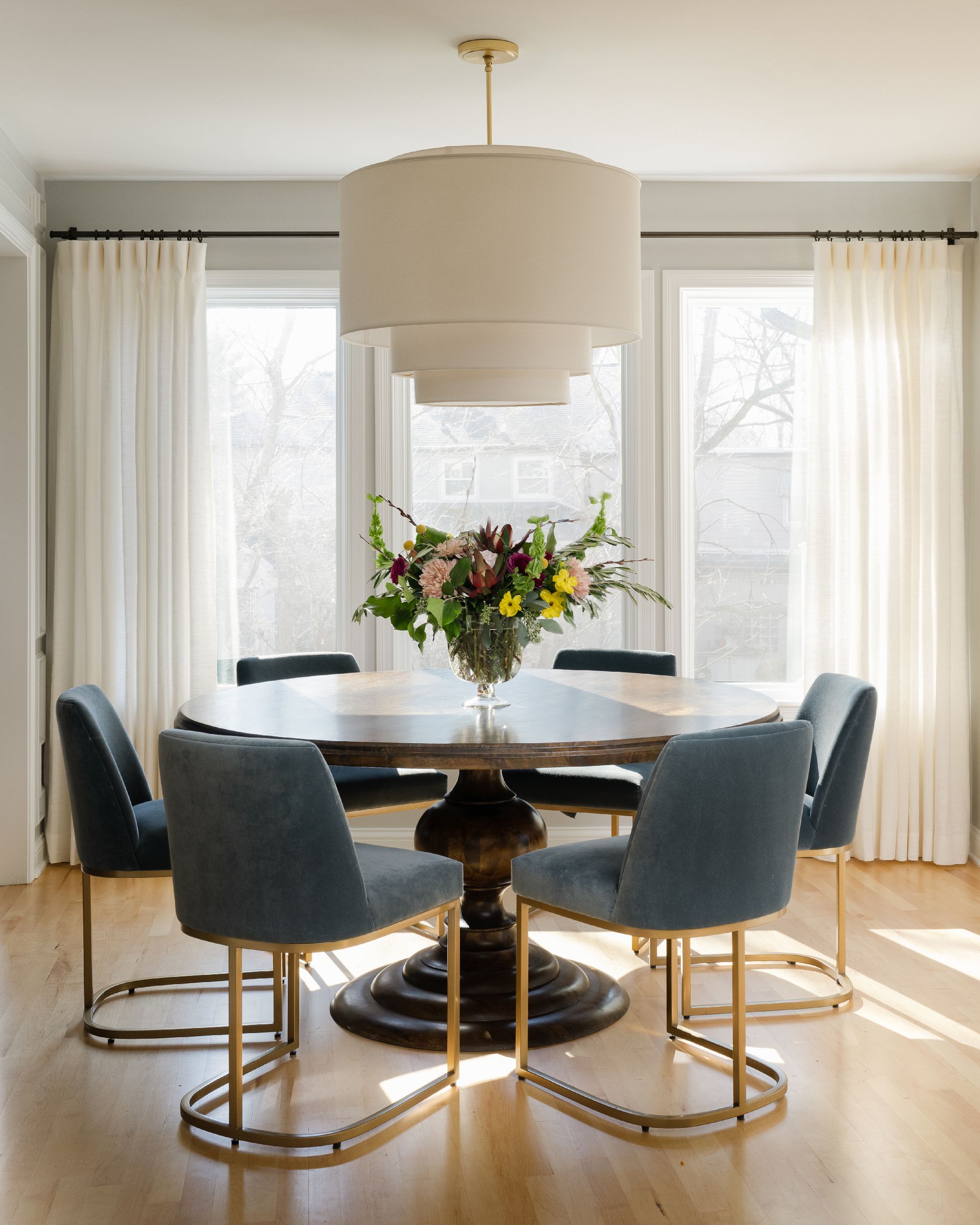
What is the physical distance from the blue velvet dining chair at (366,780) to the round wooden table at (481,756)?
0.93 feet

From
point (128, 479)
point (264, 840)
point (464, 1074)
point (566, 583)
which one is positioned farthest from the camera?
point (128, 479)

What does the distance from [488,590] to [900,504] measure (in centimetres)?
238

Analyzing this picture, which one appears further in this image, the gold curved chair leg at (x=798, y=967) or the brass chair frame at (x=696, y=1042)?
the gold curved chair leg at (x=798, y=967)

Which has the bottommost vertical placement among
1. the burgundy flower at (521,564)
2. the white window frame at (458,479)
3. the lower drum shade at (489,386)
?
the burgundy flower at (521,564)

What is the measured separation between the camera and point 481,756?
2.66 metres

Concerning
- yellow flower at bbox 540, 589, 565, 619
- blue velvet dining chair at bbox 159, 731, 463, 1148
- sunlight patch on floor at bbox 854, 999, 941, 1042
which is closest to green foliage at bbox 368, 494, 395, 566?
yellow flower at bbox 540, 589, 565, 619

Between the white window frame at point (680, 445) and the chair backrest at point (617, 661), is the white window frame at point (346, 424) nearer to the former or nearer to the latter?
the chair backrest at point (617, 661)

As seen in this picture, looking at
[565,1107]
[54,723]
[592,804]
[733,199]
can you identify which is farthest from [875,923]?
[54,723]

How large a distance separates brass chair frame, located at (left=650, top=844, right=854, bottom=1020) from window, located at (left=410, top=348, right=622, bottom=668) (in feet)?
5.70

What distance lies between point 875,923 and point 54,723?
10.5 ft

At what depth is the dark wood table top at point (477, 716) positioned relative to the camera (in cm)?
268

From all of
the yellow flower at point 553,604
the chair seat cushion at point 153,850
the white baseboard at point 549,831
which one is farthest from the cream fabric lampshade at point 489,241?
the white baseboard at point 549,831

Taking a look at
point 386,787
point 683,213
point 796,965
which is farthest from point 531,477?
point 796,965

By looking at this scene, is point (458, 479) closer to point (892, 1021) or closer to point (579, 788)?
point (579, 788)
